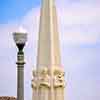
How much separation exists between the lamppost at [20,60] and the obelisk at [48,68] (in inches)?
26.4

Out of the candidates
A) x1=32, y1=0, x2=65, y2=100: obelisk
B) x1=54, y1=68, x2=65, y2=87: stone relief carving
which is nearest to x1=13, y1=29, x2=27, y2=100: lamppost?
x1=32, y1=0, x2=65, y2=100: obelisk

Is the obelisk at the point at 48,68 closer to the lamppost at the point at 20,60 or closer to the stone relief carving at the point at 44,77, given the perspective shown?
the stone relief carving at the point at 44,77

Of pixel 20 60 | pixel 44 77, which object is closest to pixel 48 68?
pixel 44 77

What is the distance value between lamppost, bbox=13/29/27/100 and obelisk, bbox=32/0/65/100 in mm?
670

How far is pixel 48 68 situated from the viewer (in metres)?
18.8

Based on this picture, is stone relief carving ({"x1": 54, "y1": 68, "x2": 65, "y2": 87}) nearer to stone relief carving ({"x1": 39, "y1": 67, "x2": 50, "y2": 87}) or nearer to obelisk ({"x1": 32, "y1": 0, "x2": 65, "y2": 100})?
obelisk ({"x1": 32, "y1": 0, "x2": 65, "y2": 100})

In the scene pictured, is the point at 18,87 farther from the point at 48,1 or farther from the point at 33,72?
the point at 48,1

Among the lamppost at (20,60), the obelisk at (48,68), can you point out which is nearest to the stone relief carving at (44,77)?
the obelisk at (48,68)

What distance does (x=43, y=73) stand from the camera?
1878cm

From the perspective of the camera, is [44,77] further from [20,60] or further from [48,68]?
[20,60]

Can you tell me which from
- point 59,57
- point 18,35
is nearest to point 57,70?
point 59,57

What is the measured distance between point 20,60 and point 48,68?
103 cm

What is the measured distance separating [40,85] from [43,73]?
1.32 ft

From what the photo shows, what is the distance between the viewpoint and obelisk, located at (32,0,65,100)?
736 inches
